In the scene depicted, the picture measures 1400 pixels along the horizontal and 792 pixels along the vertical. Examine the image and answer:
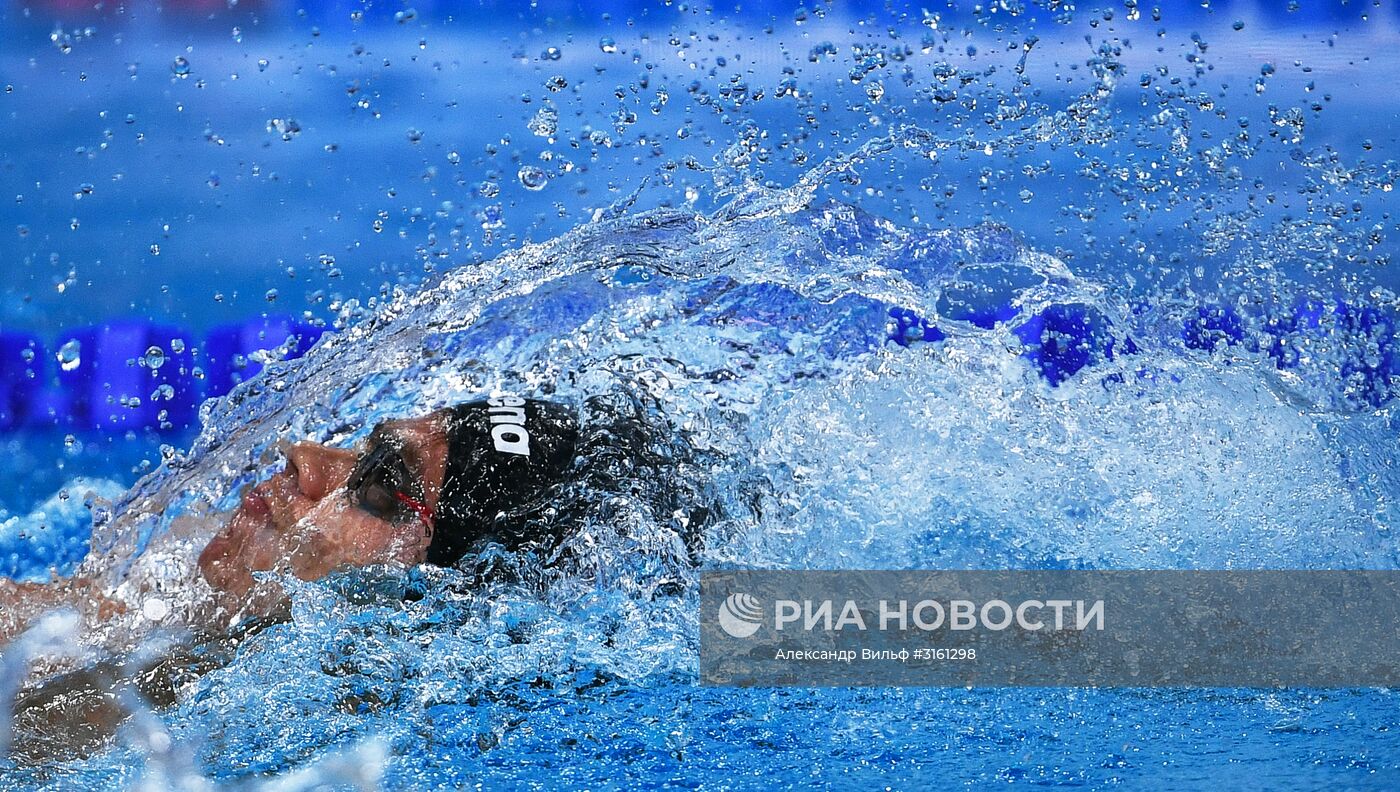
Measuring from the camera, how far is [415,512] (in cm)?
175

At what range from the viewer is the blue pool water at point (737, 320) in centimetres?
160

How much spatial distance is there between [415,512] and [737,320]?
2.71 feet

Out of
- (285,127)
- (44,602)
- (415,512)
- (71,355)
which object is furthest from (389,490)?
(71,355)

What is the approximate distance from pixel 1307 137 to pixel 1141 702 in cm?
228

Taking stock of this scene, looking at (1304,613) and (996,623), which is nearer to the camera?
(996,623)

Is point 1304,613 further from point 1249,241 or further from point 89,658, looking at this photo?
point 89,658

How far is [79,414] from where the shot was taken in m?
3.64

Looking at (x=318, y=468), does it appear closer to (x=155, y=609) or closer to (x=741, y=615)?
(x=155, y=609)

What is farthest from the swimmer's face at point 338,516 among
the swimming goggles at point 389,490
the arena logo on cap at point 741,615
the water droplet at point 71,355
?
the water droplet at point 71,355

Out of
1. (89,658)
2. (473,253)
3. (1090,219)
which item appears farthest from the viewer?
(1090,219)

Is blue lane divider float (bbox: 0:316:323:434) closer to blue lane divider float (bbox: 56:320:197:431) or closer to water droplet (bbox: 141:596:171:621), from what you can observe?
blue lane divider float (bbox: 56:320:197:431)

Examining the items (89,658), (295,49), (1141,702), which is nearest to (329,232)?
(295,49)

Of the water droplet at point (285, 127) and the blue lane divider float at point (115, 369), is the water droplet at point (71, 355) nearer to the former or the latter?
the blue lane divider float at point (115, 369)

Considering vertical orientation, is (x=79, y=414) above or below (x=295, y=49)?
below
